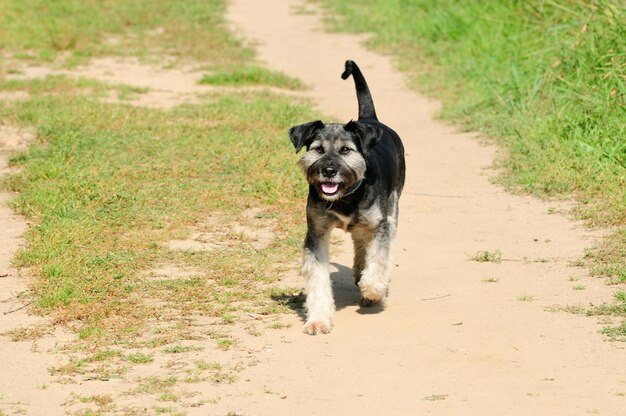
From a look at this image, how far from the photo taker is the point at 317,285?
627 centimetres

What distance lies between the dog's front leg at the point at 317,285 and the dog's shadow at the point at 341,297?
22cm

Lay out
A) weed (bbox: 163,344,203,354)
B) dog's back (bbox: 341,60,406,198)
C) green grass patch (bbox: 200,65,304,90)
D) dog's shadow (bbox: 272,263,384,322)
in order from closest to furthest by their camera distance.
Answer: weed (bbox: 163,344,203,354), dog's shadow (bbox: 272,263,384,322), dog's back (bbox: 341,60,406,198), green grass patch (bbox: 200,65,304,90)

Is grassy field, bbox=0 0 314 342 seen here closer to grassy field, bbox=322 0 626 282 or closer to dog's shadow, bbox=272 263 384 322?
dog's shadow, bbox=272 263 384 322

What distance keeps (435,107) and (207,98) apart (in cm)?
267

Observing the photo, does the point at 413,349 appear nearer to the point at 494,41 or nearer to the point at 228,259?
the point at 228,259

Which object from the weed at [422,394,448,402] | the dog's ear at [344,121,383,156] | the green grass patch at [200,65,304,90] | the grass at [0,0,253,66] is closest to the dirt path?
the weed at [422,394,448,402]

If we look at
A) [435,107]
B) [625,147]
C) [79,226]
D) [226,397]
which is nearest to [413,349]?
[226,397]

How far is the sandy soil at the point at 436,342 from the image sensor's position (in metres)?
5.19

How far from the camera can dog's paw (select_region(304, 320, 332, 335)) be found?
6125 mm

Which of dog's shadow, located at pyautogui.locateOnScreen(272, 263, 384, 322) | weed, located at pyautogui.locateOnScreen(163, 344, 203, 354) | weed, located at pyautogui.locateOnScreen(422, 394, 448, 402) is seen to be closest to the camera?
weed, located at pyautogui.locateOnScreen(422, 394, 448, 402)

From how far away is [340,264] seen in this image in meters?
7.64

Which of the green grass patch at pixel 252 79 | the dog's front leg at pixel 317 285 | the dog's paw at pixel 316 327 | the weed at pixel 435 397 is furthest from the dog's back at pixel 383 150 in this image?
the green grass patch at pixel 252 79

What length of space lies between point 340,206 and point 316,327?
701mm

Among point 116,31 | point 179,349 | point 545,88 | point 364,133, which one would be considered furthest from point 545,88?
point 116,31
